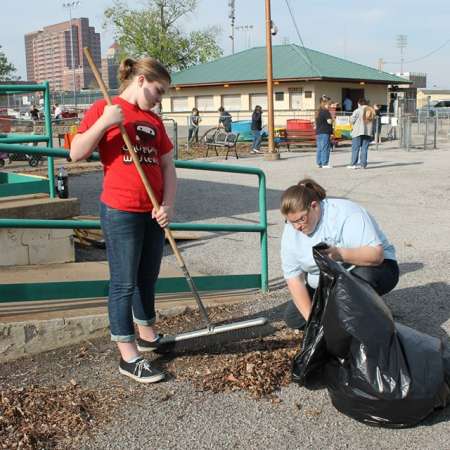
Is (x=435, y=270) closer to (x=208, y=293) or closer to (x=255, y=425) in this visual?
(x=208, y=293)

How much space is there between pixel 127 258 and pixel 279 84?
34.5 m

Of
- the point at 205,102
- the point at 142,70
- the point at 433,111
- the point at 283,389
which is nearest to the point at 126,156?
the point at 142,70

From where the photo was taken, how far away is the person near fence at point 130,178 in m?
3.25

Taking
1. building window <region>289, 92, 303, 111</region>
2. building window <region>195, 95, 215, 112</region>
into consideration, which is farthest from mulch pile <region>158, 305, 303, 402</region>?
building window <region>195, 95, 215, 112</region>

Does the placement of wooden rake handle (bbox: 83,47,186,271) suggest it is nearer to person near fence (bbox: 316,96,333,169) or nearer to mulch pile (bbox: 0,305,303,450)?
mulch pile (bbox: 0,305,303,450)

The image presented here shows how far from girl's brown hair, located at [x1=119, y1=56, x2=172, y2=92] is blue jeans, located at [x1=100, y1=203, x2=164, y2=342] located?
2.16 ft

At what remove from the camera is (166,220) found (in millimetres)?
3387

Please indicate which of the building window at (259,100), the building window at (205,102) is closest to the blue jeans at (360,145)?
the building window at (259,100)

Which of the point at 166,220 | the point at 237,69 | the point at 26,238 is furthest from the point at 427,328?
the point at 237,69

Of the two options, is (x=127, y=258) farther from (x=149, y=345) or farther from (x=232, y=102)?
(x=232, y=102)

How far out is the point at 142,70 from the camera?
128 inches

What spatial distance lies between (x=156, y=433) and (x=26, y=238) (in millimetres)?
2942

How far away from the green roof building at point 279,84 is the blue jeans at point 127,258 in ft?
100.0

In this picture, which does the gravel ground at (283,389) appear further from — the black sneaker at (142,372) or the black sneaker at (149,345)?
the black sneaker at (149,345)
